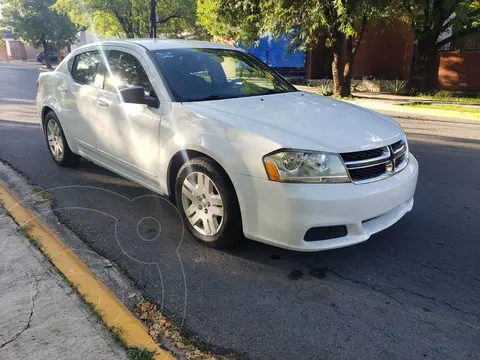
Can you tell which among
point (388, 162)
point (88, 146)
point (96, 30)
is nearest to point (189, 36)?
point (96, 30)

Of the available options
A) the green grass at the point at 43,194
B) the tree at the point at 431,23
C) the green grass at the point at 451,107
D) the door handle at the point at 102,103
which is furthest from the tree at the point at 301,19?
the green grass at the point at 43,194

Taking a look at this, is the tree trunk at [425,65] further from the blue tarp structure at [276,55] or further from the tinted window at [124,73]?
the tinted window at [124,73]

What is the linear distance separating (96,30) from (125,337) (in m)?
31.2

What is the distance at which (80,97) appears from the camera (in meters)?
4.84

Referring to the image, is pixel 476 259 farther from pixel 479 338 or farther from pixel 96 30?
pixel 96 30

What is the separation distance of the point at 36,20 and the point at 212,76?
120ft

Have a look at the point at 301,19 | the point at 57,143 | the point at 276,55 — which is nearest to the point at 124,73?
the point at 57,143

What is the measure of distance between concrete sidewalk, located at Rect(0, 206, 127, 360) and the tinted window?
1.86 meters

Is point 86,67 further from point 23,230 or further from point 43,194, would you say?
point 23,230

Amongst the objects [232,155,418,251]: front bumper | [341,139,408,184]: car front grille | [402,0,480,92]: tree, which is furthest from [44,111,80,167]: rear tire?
[402,0,480,92]: tree

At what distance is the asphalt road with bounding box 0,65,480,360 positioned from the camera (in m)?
2.48

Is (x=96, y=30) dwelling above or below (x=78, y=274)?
above

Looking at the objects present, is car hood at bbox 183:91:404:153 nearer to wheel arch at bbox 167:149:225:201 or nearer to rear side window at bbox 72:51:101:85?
wheel arch at bbox 167:149:225:201

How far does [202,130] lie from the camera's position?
11.0 feet
